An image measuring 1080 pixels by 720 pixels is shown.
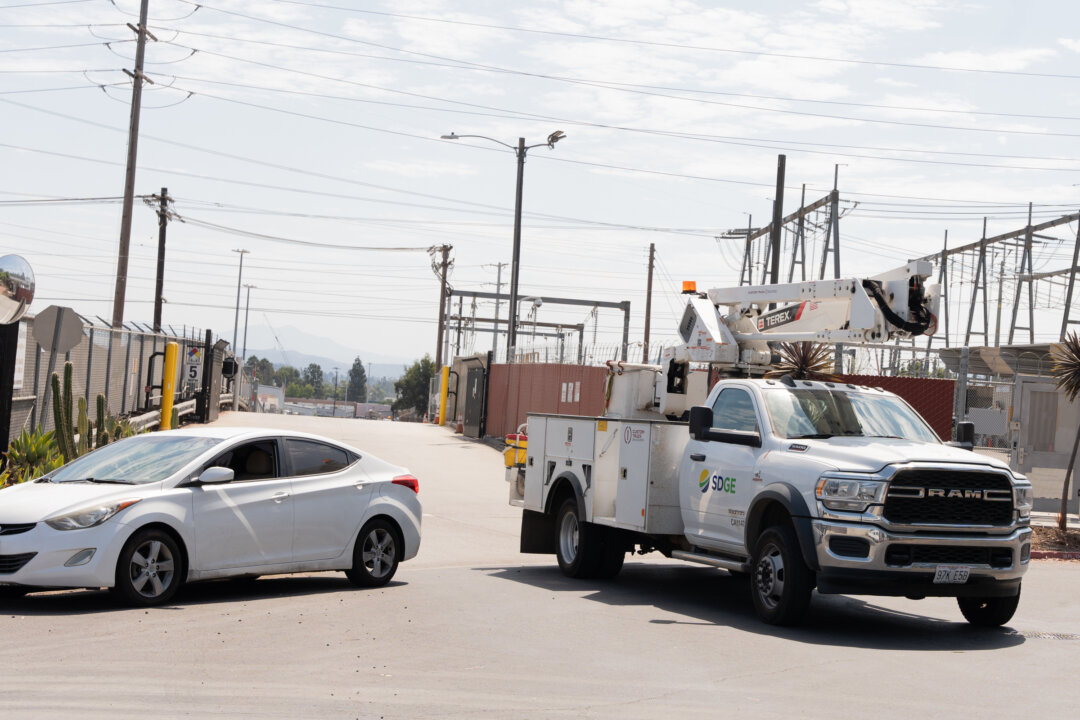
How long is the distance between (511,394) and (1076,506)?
717 inches

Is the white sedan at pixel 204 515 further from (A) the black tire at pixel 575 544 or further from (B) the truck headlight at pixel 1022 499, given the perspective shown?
(B) the truck headlight at pixel 1022 499

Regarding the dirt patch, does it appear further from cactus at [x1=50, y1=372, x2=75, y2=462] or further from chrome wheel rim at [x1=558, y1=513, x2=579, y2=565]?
cactus at [x1=50, y1=372, x2=75, y2=462]

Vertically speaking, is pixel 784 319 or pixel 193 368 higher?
pixel 784 319

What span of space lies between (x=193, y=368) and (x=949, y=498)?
31.3 metres

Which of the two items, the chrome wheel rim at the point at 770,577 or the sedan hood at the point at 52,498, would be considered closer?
the sedan hood at the point at 52,498

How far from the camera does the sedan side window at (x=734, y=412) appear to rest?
1155 centimetres

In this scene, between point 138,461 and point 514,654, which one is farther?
point 138,461

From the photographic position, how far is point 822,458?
1029cm

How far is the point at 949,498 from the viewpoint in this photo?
32.5 ft

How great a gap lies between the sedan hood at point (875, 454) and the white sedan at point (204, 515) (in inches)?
172

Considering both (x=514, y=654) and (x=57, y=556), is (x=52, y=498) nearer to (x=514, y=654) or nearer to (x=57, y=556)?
(x=57, y=556)

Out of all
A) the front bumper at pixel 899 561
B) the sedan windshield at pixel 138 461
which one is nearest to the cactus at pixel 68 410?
the sedan windshield at pixel 138 461

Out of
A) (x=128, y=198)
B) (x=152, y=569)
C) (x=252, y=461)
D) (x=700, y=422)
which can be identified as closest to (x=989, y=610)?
(x=700, y=422)

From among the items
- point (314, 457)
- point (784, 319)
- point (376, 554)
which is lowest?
point (376, 554)
